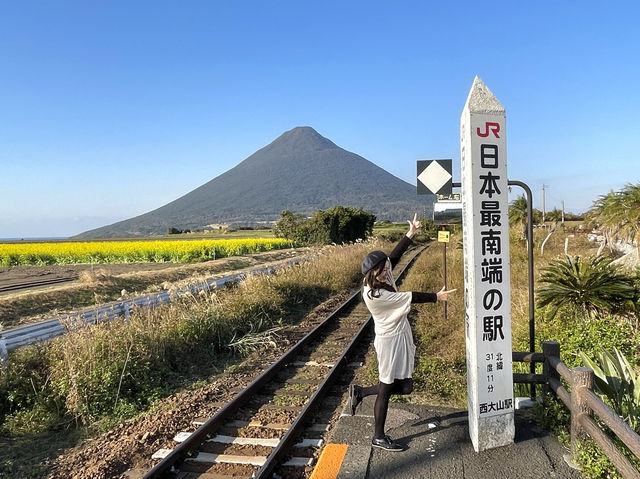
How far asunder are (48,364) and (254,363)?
2.83 m

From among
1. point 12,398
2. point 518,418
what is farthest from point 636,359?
point 12,398

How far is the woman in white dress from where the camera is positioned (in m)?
3.63

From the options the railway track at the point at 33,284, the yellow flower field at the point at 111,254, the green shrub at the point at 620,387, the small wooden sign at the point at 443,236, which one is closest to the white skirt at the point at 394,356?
the green shrub at the point at 620,387

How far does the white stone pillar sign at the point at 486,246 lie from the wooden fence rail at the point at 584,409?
50cm

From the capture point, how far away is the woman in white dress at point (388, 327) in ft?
11.9

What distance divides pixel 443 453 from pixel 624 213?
8.49 meters

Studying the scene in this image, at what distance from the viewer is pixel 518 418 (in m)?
4.34

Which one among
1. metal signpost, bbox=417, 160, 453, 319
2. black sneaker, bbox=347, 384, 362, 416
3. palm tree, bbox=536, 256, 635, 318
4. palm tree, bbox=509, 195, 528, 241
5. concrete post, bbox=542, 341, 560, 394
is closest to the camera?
concrete post, bbox=542, 341, 560, 394

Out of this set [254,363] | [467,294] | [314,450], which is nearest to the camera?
[467,294]

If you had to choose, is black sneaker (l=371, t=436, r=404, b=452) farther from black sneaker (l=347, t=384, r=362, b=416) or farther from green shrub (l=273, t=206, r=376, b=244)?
green shrub (l=273, t=206, r=376, b=244)

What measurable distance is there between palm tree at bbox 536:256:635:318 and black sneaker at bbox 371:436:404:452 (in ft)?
13.8

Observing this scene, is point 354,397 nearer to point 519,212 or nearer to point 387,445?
point 387,445

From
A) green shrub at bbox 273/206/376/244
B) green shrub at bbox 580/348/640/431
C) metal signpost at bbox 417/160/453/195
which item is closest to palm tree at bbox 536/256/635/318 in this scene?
metal signpost at bbox 417/160/453/195

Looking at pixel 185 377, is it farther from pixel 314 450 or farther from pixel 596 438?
pixel 596 438
